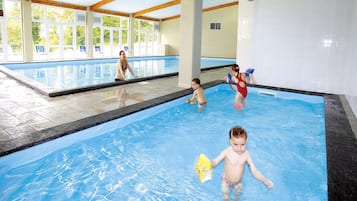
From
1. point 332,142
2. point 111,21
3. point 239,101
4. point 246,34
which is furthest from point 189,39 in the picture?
point 111,21

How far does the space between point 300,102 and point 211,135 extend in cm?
373

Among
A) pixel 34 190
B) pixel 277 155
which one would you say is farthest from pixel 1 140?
pixel 277 155

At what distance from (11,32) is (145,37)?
10.5 metres

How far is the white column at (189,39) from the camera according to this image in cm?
683

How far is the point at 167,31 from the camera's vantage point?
74.8ft

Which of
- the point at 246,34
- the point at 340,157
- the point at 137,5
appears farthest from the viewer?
the point at 137,5

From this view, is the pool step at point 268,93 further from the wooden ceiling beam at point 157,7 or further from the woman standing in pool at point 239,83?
the wooden ceiling beam at point 157,7

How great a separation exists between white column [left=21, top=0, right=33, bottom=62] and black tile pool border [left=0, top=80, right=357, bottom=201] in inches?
457

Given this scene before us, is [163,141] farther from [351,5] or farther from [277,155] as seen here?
[351,5]

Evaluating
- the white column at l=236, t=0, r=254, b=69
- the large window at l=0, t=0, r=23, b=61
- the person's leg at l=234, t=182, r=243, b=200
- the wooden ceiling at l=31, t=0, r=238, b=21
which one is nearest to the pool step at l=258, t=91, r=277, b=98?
the white column at l=236, t=0, r=254, b=69

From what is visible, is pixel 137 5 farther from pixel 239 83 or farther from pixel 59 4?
pixel 239 83

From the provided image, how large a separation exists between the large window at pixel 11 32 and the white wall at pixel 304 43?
484 inches

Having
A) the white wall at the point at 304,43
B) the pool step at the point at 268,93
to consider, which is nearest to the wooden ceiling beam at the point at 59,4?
the white wall at the point at 304,43

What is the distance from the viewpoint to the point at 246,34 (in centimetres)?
866
